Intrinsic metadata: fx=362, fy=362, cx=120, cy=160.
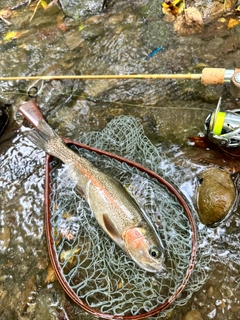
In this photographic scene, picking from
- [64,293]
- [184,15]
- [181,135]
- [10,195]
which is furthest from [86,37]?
[64,293]

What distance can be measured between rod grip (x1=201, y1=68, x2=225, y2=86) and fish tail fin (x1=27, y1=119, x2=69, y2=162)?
62.8 inches

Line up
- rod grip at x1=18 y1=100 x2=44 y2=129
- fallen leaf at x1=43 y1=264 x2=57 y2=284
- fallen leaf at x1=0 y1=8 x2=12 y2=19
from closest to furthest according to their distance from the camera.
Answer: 1. fallen leaf at x1=43 y1=264 x2=57 y2=284
2. rod grip at x1=18 y1=100 x2=44 y2=129
3. fallen leaf at x1=0 y1=8 x2=12 y2=19

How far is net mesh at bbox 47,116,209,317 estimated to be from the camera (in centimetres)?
333

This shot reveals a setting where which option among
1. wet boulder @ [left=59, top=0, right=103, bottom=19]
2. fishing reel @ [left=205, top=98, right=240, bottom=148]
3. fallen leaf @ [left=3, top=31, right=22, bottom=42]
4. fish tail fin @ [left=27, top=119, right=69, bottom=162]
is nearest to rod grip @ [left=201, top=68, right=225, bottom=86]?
fishing reel @ [left=205, top=98, right=240, bottom=148]

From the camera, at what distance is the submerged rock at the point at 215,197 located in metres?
3.48

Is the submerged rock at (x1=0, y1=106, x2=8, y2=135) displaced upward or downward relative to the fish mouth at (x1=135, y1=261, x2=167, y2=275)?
upward

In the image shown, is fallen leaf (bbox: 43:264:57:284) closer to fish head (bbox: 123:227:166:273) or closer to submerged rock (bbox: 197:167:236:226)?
fish head (bbox: 123:227:166:273)

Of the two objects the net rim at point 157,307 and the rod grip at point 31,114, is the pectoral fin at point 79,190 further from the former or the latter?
the rod grip at point 31,114

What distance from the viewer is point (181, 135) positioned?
4.14 m

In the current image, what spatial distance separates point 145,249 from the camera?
10.1 ft

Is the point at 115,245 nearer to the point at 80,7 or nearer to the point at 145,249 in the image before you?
the point at 145,249

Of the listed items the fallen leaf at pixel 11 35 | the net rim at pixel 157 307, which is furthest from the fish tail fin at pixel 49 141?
the fallen leaf at pixel 11 35

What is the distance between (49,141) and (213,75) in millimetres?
1821

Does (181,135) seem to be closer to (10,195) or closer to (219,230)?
(219,230)
